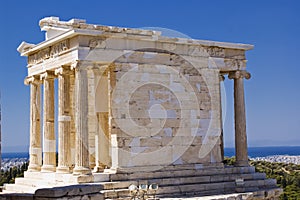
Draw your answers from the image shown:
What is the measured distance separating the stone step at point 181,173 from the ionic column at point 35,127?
4.87 meters

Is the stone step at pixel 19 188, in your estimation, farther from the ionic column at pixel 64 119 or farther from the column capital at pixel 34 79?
the column capital at pixel 34 79

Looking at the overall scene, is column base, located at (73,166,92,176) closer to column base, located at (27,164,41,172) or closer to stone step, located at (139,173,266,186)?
stone step, located at (139,173,266,186)

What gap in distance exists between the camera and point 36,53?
23109 mm

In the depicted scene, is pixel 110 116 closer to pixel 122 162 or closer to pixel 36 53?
pixel 122 162

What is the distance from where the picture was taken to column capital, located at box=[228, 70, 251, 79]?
2361 cm

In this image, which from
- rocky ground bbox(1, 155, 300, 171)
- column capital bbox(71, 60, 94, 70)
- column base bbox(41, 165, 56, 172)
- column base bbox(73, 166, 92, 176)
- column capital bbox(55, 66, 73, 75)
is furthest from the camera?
rocky ground bbox(1, 155, 300, 171)

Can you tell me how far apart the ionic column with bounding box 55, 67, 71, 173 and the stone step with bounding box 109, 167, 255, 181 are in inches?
92.8

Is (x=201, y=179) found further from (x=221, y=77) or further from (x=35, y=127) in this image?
(x=35, y=127)

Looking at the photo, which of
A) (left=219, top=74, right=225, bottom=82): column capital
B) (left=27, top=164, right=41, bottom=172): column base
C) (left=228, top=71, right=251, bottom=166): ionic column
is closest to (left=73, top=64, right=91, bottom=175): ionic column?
(left=27, top=164, right=41, bottom=172): column base

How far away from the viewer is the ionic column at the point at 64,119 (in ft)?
68.5

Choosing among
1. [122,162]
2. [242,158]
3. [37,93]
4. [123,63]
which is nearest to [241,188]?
[242,158]

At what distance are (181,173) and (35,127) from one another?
656cm

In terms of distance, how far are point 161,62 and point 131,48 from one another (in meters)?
1.48

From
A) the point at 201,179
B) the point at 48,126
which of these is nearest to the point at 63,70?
the point at 48,126
